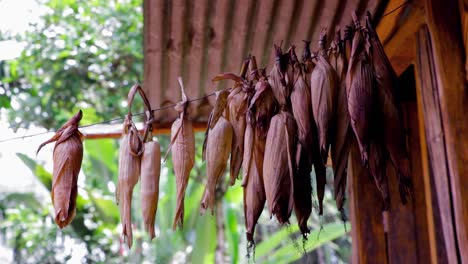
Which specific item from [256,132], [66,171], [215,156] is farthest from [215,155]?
[66,171]

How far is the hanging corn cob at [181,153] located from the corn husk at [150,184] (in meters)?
0.04

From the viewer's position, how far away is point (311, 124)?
1323mm

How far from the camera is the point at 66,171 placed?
151 cm

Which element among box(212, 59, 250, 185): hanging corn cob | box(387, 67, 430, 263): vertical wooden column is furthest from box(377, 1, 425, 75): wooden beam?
box(212, 59, 250, 185): hanging corn cob

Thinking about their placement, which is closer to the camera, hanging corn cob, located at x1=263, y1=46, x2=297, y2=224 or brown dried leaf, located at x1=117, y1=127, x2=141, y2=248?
hanging corn cob, located at x1=263, y1=46, x2=297, y2=224

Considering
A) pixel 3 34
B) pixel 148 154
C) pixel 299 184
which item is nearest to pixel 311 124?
pixel 299 184

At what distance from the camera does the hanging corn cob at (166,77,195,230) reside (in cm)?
148

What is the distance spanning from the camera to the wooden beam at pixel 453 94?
1.56m

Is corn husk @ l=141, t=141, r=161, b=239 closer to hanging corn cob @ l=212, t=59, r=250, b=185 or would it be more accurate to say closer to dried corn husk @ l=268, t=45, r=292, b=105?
hanging corn cob @ l=212, t=59, r=250, b=185

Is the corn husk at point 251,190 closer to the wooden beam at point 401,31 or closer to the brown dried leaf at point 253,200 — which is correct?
the brown dried leaf at point 253,200

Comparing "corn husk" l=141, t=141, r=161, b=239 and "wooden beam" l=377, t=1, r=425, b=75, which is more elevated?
"wooden beam" l=377, t=1, r=425, b=75

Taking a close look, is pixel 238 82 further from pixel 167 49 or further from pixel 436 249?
pixel 167 49

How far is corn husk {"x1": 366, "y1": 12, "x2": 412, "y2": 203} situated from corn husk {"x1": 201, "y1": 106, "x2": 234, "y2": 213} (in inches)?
14.3

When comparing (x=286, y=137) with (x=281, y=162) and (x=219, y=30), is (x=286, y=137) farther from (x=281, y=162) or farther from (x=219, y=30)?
(x=219, y=30)
